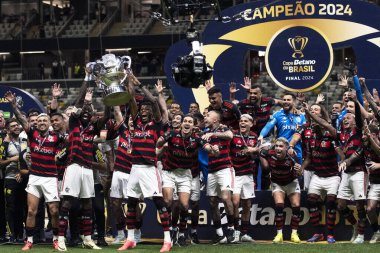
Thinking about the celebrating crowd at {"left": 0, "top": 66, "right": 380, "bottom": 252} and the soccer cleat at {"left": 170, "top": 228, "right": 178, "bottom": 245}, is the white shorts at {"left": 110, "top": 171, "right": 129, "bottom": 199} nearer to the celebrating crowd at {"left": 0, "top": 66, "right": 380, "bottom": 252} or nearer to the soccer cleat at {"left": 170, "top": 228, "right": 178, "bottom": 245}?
the celebrating crowd at {"left": 0, "top": 66, "right": 380, "bottom": 252}

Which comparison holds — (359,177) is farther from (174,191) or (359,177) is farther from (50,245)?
(50,245)

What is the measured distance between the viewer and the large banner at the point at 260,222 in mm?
14766

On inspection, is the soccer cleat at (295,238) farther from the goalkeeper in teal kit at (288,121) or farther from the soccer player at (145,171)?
the soccer player at (145,171)

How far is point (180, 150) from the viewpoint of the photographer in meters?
14.1

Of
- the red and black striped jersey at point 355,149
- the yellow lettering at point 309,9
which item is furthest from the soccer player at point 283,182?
the yellow lettering at point 309,9

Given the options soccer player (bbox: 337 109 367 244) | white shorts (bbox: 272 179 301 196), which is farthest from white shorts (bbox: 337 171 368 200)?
white shorts (bbox: 272 179 301 196)

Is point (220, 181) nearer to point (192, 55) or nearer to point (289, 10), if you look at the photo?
point (192, 55)

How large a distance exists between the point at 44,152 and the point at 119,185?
1.40 meters

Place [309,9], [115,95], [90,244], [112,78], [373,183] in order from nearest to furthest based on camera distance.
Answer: [115,95], [112,78], [90,244], [373,183], [309,9]

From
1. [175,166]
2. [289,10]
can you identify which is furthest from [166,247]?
[289,10]

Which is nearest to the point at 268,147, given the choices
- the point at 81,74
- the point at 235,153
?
the point at 235,153

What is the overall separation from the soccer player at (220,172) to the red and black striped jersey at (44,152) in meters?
2.27

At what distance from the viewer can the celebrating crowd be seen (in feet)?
45.2

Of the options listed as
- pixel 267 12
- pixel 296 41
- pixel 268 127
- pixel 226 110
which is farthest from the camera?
pixel 267 12
